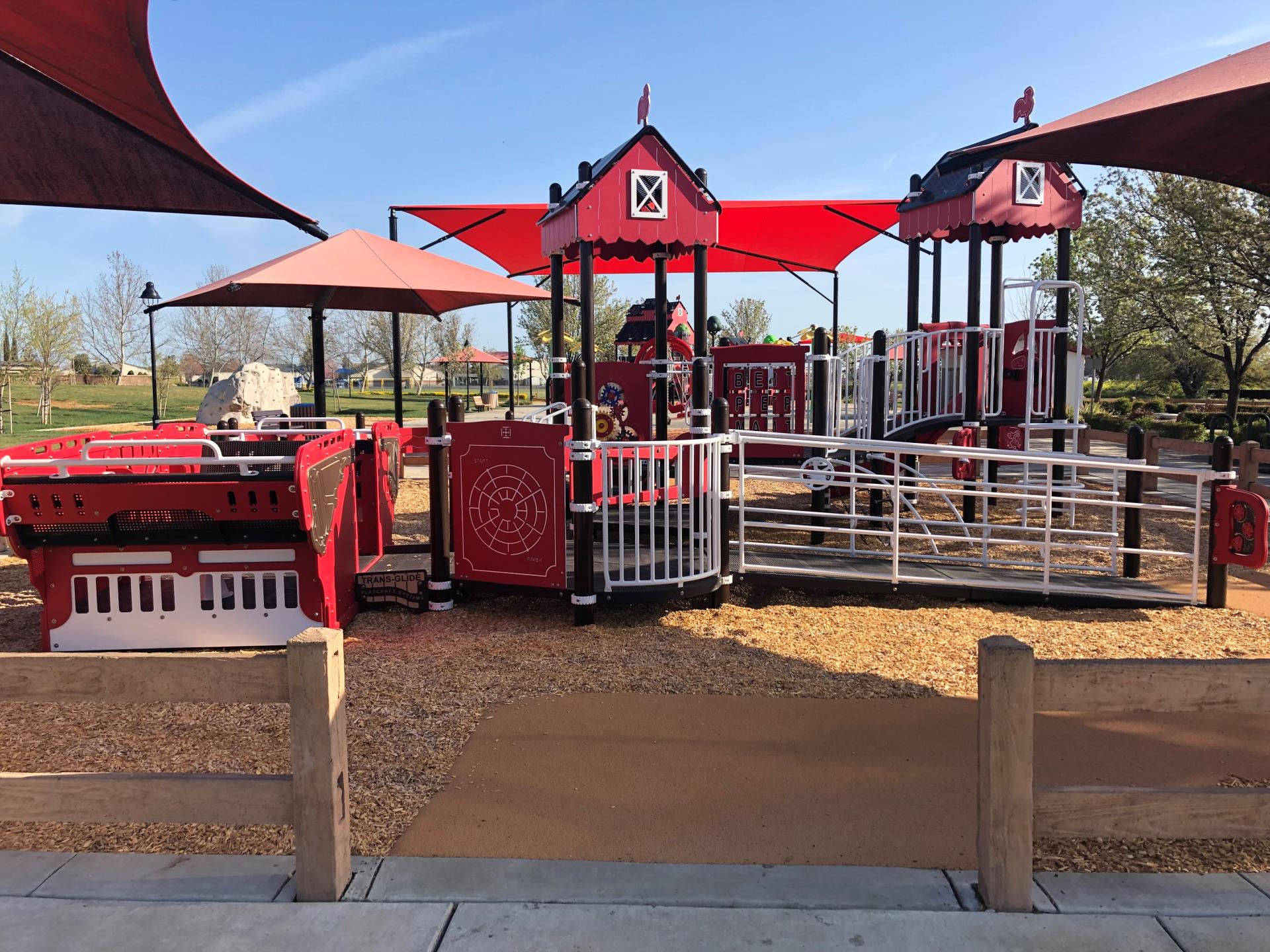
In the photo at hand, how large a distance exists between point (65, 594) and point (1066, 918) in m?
6.27

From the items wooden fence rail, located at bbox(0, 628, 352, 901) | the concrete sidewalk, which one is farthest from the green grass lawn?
the concrete sidewalk

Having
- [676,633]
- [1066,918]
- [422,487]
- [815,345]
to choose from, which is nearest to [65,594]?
[676,633]

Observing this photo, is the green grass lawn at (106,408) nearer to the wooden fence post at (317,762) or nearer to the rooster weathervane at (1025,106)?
the rooster weathervane at (1025,106)

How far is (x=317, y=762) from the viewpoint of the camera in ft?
9.30

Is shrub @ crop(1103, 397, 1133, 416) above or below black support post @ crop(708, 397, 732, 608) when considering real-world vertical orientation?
above

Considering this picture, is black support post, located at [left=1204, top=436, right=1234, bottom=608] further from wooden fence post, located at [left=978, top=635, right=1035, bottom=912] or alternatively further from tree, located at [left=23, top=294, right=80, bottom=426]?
tree, located at [left=23, top=294, right=80, bottom=426]

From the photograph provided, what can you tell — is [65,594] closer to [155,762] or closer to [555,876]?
[155,762]

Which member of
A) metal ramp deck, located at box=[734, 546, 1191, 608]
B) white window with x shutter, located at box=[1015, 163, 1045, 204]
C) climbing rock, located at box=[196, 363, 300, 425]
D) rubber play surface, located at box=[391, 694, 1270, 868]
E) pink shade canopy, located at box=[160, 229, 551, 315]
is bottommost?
rubber play surface, located at box=[391, 694, 1270, 868]

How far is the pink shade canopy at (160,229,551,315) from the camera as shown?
848cm

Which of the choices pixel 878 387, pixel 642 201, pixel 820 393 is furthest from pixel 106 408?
pixel 878 387

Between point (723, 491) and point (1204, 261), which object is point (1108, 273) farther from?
point (723, 491)

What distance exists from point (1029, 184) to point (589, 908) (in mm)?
10809

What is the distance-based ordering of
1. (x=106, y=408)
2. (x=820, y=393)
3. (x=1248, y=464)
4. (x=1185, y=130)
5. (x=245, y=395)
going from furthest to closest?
(x=106, y=408)
(x=245, y=395)
(x=1248, y=464)
(x=820, y=393)
(x=1185, y=130)

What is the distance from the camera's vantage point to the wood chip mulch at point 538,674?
11.6 ft
